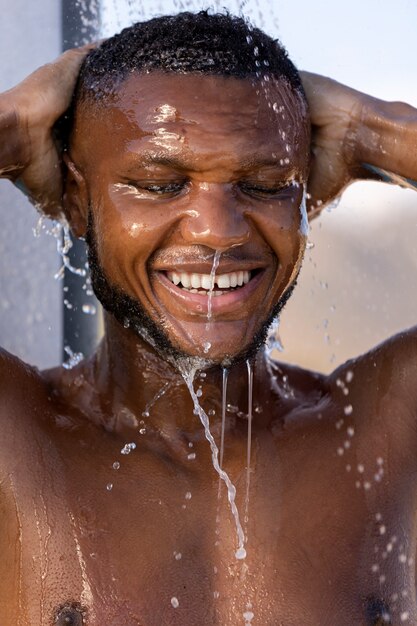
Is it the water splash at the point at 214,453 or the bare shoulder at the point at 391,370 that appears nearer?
the water splash at the point at 214,453

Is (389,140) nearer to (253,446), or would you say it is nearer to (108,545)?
(253,446)

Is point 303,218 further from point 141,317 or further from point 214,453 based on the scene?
point 214,453

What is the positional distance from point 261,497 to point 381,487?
254 mm

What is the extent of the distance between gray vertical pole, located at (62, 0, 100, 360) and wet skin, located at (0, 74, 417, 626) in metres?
1.10

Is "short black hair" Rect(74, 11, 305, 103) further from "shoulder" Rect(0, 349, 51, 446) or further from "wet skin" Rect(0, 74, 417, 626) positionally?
"shoulder" Rect(0, 349, 51, 446)

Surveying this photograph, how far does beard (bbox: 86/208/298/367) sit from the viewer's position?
2135mm

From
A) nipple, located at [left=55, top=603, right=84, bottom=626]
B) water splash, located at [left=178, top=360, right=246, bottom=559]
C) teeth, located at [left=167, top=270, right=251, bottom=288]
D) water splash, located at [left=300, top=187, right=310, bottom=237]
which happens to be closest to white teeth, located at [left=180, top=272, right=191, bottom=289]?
teeth, located at [left=167, top=270, right=251, bottom=288]

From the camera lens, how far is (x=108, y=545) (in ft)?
6.88

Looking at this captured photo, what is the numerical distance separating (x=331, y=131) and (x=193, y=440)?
0.73m

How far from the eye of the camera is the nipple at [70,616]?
2021 millimetres

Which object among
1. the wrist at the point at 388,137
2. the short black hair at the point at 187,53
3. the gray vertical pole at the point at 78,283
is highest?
the short black hair at the point at 187,53

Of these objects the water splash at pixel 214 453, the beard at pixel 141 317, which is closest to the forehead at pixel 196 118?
the beard at pixel 141 317

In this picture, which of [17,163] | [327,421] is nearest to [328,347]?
[327,421]

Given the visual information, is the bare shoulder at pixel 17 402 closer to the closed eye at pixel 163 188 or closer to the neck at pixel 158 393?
the neck at pixel 158 393
